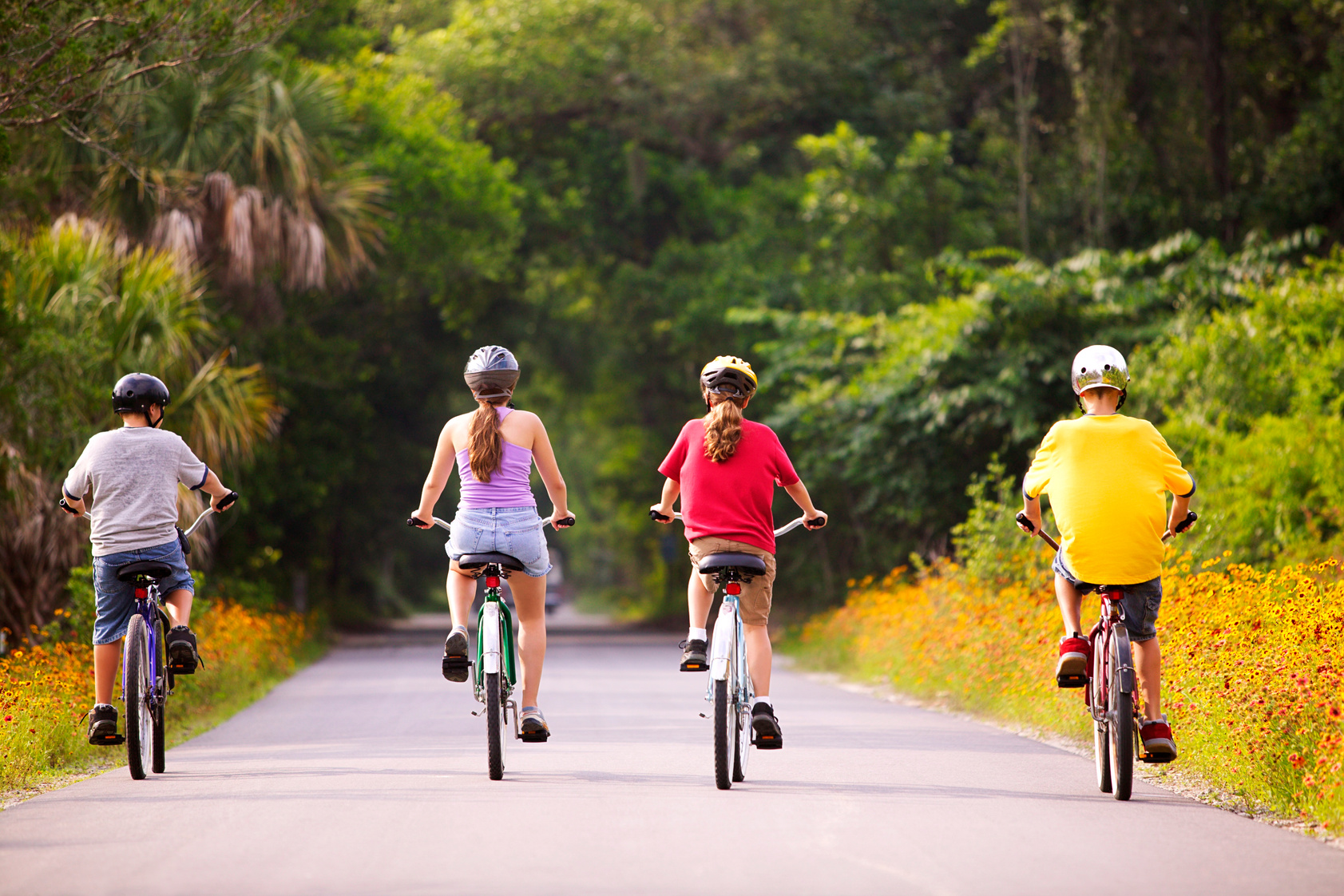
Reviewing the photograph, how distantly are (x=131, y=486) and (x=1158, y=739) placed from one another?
5436 millimetres

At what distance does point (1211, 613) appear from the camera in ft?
33.4

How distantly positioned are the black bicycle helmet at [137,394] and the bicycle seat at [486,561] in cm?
195

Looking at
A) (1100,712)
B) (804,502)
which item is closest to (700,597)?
(804,502)

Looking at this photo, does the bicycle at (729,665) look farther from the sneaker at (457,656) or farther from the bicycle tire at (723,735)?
the sneaker at (457,656)

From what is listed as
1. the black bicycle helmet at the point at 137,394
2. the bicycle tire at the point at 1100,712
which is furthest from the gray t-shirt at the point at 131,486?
the bicycle tire at the point at 1100,712

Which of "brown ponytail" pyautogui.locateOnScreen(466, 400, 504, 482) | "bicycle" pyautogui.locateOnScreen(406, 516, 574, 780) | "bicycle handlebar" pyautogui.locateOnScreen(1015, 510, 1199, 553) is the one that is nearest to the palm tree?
"brown ponytail" pyautogui.locateOnScreen(466, 400, 504, 482)

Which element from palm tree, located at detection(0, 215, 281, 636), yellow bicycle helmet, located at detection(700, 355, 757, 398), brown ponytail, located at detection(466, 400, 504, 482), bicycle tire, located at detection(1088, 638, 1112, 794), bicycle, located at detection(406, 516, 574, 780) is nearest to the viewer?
bicycle tire, located at detection(1088, 638, 1112, 794)

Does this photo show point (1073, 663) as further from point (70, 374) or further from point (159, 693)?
point (70, 374)

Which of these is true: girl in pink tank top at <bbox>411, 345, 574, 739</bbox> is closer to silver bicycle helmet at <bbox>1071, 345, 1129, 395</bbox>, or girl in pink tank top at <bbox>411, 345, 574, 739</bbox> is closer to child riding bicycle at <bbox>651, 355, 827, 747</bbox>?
child riding bicycle at <bbox>651, 355, 827, 747</bbox>

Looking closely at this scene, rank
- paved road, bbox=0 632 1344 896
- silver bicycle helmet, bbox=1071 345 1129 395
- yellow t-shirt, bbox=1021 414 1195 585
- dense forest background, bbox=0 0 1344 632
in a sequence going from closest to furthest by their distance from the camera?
paved road, bbox=0 632 1344 896
yellow t-shirt, bbox=1021 414 1195 585
silver bicycle helmet, bbox=1071 345 1129 395
dense forest background, bbox=0 0 1344 632

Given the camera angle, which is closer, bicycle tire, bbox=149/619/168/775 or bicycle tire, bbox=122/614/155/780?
bicycle tire, bbox=122/614/155/780

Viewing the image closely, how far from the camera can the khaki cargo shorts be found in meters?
8.18

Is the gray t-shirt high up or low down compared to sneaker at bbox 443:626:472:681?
up

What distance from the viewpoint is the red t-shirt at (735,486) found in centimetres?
820
